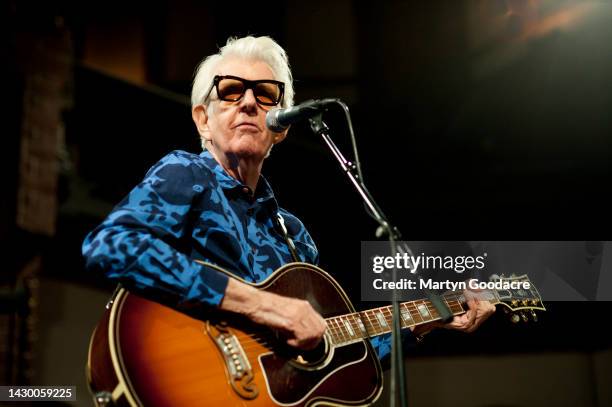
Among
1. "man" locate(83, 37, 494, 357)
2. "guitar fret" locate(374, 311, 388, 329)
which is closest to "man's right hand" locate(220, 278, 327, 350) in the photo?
"man" locate(83, 37, 494, 357)

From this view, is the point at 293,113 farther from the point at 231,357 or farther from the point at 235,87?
the point at 231,357

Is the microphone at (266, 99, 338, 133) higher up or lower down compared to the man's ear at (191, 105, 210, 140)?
lower down

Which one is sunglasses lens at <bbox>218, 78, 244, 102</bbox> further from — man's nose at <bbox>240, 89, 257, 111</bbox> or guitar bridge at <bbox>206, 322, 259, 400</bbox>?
guitar bridge at <bbox>206, 322, 259, 400</bbox>

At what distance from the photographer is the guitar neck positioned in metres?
2.06

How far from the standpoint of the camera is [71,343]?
13.9 ft

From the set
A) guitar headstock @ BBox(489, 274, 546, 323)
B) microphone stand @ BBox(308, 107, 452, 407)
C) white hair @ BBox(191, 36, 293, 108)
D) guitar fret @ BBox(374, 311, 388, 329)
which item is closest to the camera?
microphone stand @ BBox(308, 107, 452, 407)

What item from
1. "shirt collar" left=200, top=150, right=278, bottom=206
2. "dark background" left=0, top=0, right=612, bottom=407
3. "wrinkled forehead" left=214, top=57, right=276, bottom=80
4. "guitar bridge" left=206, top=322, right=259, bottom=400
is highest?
"dark background" left=0, top=0, right=612, bottom=407

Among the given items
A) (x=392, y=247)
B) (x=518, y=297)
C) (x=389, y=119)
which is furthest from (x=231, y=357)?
(x=389, y=119)

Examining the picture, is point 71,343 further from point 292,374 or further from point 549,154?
point 549,154

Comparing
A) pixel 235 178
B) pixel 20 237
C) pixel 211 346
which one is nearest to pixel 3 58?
pixel 20 237

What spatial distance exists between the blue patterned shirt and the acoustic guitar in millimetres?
82

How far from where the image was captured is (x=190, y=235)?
6.34ft

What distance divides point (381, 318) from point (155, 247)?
34.1 inches

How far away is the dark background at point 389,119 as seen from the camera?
13.3ft
